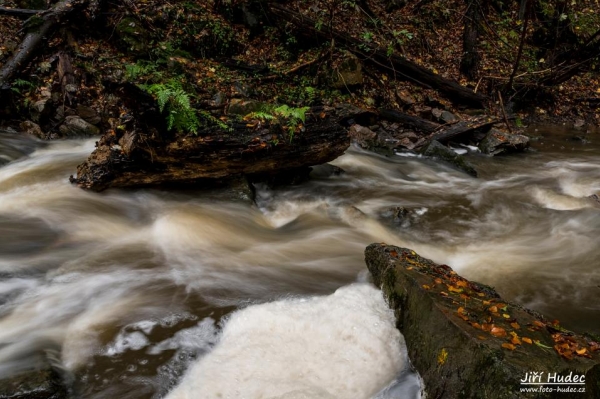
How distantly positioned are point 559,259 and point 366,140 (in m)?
5.22

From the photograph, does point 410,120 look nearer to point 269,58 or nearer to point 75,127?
point 269,58

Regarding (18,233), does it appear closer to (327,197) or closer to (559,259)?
(327,197)

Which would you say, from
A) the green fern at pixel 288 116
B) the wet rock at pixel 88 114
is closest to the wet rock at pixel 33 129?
the wet rock at pixel 88 114

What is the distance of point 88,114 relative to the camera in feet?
29.0

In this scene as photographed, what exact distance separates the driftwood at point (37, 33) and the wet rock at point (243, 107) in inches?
205

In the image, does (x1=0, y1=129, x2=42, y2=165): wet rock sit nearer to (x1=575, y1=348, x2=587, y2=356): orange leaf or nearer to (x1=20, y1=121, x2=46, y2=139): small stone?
(x1=20, y1=121, x2=46, y2=139): small stone

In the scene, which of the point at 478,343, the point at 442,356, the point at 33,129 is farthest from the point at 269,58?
the point at 478,343

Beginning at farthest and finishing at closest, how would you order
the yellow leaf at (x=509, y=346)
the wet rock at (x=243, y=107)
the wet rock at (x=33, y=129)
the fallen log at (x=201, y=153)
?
1. the wet rock at (x=33, y=129)
2. the wet rock at (x=243, y=107)
3. the fallen log at (x=201, y=153)
4. the yellow leaf at (x=509, y=346)

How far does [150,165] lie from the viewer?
6133 mm

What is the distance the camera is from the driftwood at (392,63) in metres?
11.6

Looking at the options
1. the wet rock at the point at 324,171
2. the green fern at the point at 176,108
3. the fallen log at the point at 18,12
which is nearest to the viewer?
the green fern at the point at 176,108

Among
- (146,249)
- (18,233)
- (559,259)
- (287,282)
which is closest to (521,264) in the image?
(559,259)

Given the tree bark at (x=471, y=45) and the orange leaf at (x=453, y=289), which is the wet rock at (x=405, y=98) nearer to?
the tree bark at (x=471, y=45)

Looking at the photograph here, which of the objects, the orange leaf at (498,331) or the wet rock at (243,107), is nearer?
the orange leaf at (498,331)
